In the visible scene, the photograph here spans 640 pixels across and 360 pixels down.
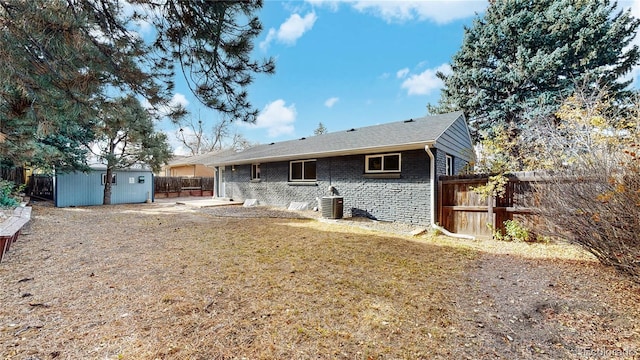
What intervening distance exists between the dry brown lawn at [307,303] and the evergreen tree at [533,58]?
8.95m

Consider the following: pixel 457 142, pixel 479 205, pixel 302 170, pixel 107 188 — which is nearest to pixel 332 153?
pixel 302 170

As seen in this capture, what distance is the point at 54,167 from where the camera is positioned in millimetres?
11273

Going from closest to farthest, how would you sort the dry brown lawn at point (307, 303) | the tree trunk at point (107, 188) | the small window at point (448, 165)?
the dry brown lawn at point (307, 303), the small window at point (448, 165), the tree trunk at point (107, 188)

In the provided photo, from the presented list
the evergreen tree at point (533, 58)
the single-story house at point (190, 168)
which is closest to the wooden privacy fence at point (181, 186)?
the single-story house at point (190, 168)

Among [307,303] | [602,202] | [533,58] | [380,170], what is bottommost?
[307,303]

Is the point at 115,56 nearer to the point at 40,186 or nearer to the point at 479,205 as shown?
the point at 479,205

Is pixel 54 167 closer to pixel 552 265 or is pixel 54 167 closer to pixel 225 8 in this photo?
pixel 225 8

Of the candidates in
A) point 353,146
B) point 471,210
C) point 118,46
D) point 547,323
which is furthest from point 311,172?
point 547,323

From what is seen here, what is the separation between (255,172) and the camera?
539 inches

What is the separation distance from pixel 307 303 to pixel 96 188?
14942mm

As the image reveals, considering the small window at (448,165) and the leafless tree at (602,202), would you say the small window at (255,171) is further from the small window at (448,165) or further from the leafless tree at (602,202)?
the leafless tree at (602,202)

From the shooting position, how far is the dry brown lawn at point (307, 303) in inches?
85.5

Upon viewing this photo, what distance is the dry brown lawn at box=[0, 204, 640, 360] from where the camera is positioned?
2172mm

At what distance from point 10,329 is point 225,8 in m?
3.71
